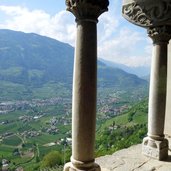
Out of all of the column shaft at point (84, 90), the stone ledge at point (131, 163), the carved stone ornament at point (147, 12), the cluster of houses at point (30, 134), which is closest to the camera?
the column shaft at point (84, 90)

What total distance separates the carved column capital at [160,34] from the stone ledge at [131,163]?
3531 millimetres

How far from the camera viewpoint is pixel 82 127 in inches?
223

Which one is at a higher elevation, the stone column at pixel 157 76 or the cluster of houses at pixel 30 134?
the stone column at pixel 157 76

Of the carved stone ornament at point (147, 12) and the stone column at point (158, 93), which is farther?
the stone column at point (158, 93)

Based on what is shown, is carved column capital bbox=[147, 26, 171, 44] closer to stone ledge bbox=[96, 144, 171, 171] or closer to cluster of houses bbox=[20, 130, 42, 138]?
stone ledge bbox=[96, 144, 171, 171]

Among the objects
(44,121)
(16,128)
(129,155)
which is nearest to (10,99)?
(44,121)

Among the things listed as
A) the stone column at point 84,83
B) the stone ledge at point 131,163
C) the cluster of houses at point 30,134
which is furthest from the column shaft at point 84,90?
the cluster of houses at point 30,134

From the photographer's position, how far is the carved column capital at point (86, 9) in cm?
566

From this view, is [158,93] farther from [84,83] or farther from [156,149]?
[84,83]

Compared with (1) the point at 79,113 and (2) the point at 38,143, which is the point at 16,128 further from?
(1) the point at 79,113

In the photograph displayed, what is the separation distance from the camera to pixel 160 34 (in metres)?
8.92

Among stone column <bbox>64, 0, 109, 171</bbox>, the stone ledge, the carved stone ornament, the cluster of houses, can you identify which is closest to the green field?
the cluster of houses

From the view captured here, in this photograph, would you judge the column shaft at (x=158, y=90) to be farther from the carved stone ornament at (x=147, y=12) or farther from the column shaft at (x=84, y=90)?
the column shaft at (x=84, y=90)

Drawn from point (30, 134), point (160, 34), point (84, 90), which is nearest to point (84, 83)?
point (84, 90)
